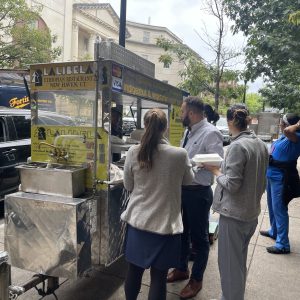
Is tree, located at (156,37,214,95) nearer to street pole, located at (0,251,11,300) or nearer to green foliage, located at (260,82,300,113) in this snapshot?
green foliage, located at (260,82,300,113)

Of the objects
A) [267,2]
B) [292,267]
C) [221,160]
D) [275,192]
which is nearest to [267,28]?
[267,2]

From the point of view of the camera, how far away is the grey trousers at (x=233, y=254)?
268 cm

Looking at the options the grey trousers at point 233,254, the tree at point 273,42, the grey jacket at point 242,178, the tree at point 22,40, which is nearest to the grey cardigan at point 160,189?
the grey jacket at point 242,178

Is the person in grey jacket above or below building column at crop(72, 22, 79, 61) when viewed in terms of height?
below

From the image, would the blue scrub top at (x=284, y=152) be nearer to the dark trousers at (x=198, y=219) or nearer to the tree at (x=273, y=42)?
the dark trousers at (x=198, y=219)

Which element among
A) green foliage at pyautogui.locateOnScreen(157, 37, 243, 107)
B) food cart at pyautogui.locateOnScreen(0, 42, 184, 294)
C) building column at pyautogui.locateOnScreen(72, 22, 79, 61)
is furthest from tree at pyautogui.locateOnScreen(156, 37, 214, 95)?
building column at pyautogui.locateOnScreen(72, 22, 79, 61)

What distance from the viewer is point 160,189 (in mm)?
2396

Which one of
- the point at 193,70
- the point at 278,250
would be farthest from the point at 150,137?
the point at 193,70

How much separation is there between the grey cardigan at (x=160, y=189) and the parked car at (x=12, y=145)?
12.8ft

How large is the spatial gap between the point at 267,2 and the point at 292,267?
7.67 metres

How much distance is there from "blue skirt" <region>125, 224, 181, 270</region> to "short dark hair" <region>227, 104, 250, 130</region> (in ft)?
3.31

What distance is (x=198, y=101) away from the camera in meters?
3.23

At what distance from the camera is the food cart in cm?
272

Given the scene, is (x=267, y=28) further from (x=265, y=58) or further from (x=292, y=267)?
(x=292, y=267)
